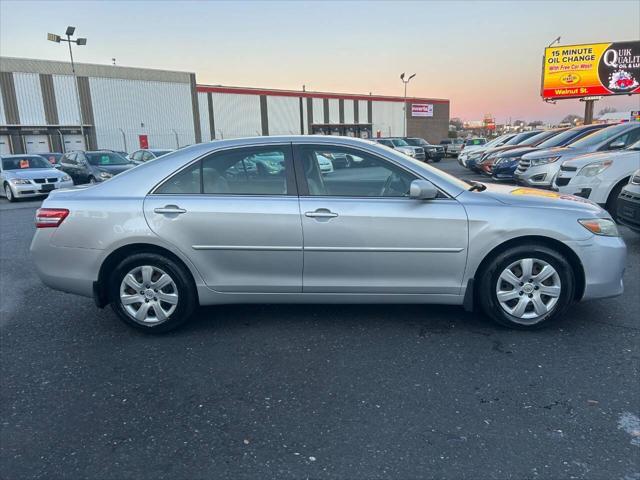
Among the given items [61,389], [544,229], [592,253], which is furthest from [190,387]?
[592,253]

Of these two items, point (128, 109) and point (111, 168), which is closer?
point (111, 168)

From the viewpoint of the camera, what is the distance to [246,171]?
13.0 ft

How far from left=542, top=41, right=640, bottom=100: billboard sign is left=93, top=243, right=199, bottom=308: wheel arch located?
115ft

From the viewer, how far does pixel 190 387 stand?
3.16 meters

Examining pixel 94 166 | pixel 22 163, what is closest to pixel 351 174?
pixel 94 166

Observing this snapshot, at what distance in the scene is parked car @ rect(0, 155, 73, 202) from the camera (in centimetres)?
1424

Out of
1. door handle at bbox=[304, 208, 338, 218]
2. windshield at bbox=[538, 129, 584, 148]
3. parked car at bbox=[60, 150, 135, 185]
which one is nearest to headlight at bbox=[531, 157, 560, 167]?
windshield at bbox=[538, 129, 584, 148]

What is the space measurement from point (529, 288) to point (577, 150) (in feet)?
25.0

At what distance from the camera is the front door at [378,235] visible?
3.71 meters

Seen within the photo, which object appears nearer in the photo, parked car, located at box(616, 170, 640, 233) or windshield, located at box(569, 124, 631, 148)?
parked car, located at box(616, 170, 640, 233)

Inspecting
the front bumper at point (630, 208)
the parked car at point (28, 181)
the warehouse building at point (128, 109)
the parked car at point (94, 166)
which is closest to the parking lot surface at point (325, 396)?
the front bumper at point (630, 208)

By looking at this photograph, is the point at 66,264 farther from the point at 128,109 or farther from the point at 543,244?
the point at 128,109

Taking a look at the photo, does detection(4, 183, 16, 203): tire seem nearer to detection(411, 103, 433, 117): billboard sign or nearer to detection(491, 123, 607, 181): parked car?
detection(491, 123, 607, 181): parked car

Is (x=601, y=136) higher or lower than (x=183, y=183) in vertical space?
higher
